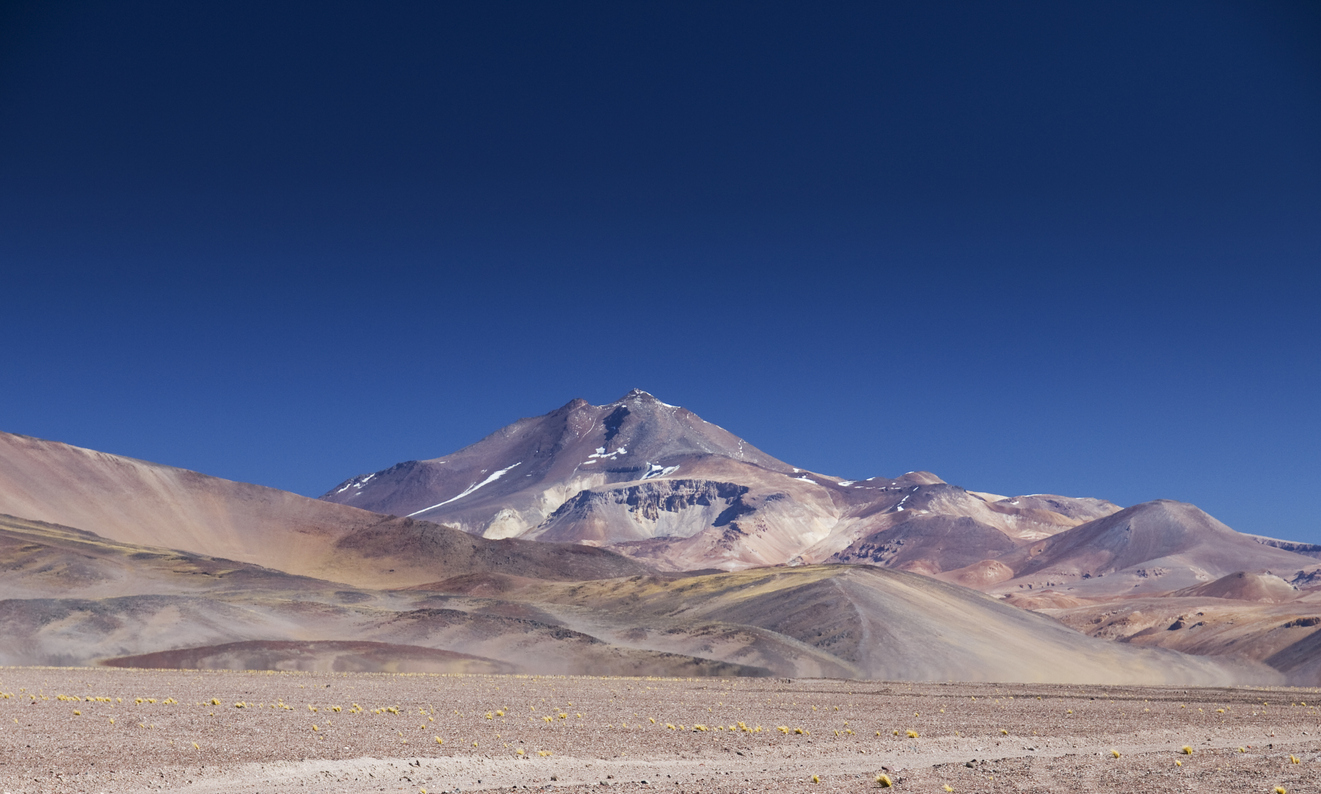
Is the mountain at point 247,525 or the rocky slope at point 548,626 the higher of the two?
the mountain at point 247,525

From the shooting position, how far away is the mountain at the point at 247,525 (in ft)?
465

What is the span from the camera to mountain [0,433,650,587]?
465ft

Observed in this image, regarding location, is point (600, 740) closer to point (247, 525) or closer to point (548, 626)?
point (548, 626)

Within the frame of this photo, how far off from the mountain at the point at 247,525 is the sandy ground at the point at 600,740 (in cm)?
10379

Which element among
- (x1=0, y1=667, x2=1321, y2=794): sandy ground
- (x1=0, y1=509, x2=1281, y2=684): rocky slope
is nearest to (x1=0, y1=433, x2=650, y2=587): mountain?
(x1=0, y1=509, x2=1281, y2=684): rocky slope

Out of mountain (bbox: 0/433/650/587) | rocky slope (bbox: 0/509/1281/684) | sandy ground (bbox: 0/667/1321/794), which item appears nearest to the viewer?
sandy ground (bbox: 0/667/1321/794)

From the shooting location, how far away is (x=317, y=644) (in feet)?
217

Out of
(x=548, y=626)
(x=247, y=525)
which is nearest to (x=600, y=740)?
(x=548, y=626)

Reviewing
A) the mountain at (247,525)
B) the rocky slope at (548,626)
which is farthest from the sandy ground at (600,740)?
the mountain at (247,525)

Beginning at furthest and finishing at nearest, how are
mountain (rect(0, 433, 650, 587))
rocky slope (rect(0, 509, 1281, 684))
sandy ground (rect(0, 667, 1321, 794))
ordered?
1. mountain (rect(0, 433, 650, 587))
2. rocky slope (rect(0, 509, 1281, 684))
3. sandy ground (rect(0, 667, 1321, 794))

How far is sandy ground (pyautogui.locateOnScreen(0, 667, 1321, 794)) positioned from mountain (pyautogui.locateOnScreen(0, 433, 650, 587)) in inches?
4086

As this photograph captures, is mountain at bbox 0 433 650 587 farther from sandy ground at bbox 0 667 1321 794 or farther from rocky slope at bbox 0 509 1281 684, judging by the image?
sandy ground at bbox 0 667 1321 794

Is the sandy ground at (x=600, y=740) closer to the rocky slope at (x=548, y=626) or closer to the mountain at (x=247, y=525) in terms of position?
the rocky slope at (x=548, y=626)

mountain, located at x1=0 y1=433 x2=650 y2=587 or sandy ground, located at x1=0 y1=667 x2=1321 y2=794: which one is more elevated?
mountain, located at x1=0 y1=433 x2=650 y2=587
